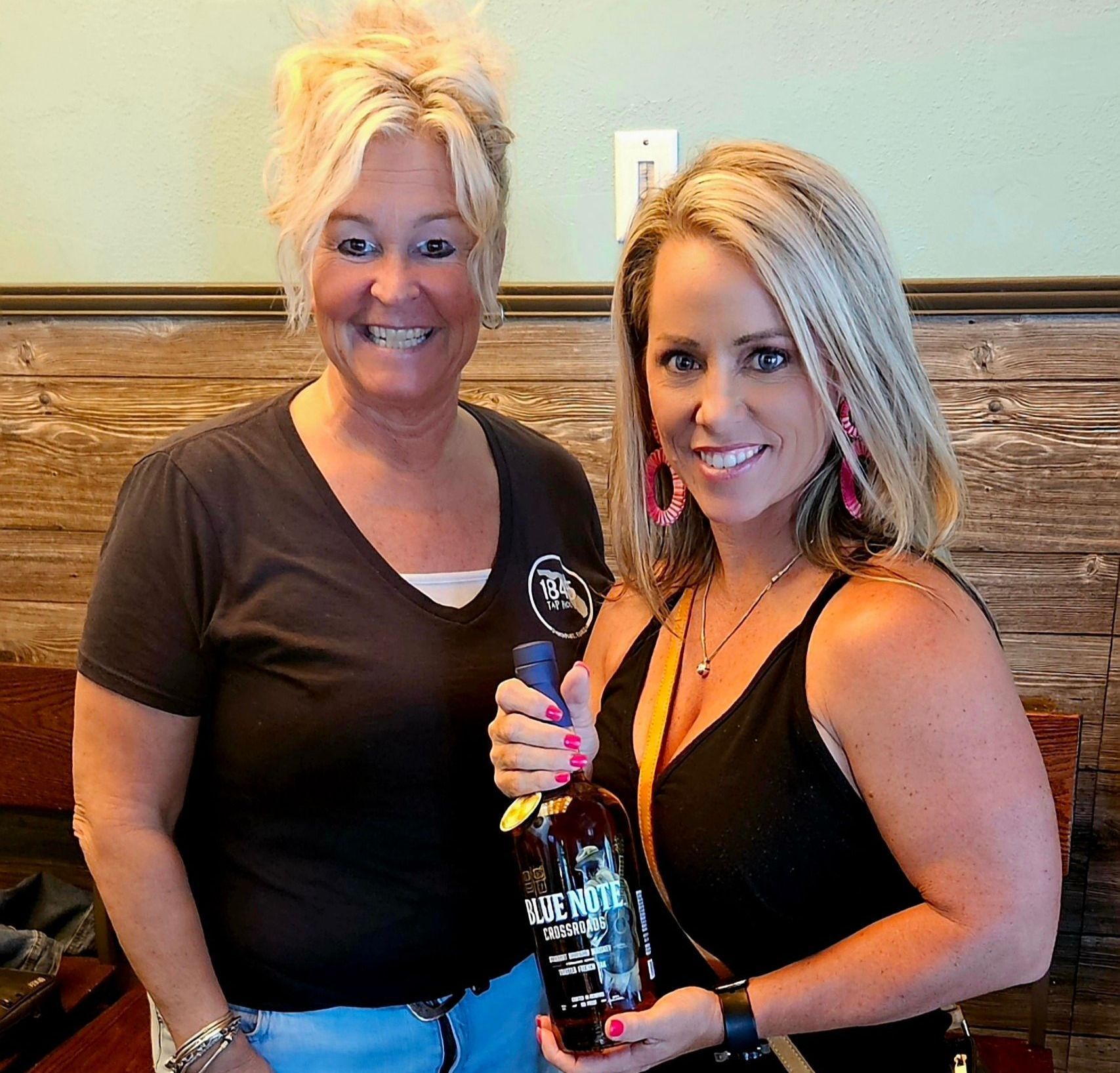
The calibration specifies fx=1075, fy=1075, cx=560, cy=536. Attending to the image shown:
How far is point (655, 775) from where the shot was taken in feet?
2.83

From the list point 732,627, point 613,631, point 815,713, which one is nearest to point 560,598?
point 613,631

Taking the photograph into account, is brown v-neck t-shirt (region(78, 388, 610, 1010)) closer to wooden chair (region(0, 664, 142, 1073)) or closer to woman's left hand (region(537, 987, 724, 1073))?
woman's left hand (region(537, 987, 724, 1073))

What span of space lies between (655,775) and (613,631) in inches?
7.6

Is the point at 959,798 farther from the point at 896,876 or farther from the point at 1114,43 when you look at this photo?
the point at 1114,43

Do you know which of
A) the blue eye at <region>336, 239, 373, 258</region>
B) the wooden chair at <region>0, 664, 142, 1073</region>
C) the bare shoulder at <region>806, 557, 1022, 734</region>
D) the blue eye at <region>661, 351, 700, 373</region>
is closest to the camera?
the bare shoulder at <region>806, 557, 1022, 734</region>

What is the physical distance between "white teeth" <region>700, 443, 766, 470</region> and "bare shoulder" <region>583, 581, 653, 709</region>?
0.22 meters

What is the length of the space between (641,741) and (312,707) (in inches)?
11.2

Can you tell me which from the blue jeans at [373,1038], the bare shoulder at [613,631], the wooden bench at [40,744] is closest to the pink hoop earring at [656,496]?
the bare shoulder at [613,631]

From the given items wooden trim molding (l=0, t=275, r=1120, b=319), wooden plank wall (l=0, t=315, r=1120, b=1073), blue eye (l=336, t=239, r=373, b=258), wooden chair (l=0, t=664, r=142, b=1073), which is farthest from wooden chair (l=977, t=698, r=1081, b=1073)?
wooden chair (l=0, t=664, r=142, b=1073)

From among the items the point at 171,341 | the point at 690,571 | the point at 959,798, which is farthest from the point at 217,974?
the point at 171,341

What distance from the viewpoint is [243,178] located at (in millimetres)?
1515

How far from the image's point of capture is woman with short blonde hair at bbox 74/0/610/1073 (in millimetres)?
910

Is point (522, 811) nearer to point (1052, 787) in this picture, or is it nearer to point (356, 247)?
point (356, 247)

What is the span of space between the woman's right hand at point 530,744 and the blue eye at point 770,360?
29 centimetres
